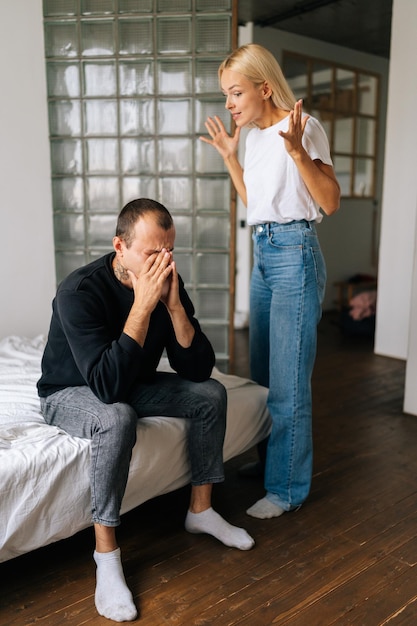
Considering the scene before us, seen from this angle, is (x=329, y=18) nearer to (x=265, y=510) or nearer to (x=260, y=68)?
(x=260, y=68)

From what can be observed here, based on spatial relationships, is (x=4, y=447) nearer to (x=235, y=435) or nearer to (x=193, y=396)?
(x=193, y=396)

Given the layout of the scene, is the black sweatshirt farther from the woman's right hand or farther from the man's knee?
the woman's right hand

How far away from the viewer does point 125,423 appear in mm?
1591

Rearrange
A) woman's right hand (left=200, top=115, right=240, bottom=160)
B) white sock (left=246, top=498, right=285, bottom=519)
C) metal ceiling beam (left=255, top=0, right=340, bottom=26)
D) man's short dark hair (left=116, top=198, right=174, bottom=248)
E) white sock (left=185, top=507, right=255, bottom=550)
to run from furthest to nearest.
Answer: metal ceiling beam (left=255, top=0, right=340, bottom=26) < woman's right hand (left=200, top=115, right=240, bottom=160) < white sock (left=246, top=498, right=285, bottom=519) < white sock (left=185, top=507, right=255, bottom=550) < man's short dark hair (left=116, top=198, right=174, bottom=248)

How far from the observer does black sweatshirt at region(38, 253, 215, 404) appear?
1.57 m

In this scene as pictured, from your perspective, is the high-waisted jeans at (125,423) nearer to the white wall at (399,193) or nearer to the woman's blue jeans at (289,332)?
the woman's blue jeans at (289,332)

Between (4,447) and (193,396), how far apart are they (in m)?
0.56

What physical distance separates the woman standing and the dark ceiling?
9.65 feet

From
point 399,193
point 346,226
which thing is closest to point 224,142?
point 399,193

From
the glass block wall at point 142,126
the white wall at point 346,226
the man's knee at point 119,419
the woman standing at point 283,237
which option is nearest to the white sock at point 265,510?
the woman standing at point 283,237

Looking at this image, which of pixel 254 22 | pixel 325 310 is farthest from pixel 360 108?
pixel 325 310

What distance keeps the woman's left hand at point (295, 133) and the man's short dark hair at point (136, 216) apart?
394mm

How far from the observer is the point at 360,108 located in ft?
18.5

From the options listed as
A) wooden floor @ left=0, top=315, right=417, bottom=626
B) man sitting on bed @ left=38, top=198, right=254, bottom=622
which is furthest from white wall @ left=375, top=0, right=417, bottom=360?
man sitting on bed @ left=38, top=198, right=254, bottom=622
